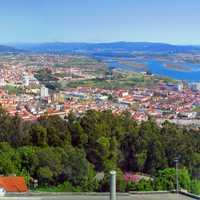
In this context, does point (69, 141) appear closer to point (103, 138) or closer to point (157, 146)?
point (103, 138)

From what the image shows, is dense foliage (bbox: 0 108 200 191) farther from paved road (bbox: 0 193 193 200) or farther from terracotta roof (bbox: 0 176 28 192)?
paved road (bbox: 0 193 193 200)

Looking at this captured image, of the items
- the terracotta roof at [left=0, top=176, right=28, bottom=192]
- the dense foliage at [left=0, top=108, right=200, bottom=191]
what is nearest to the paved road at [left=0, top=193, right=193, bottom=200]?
the terracotta roof at [left=0, top=176, right=28, bottom=192]

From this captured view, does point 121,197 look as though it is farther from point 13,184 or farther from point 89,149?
point 89,149

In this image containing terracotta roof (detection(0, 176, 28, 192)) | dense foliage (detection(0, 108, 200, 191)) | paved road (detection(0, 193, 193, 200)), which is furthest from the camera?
dense foliage (detection(0, 108, 200, 191))

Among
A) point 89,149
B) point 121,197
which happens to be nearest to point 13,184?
point 121,197

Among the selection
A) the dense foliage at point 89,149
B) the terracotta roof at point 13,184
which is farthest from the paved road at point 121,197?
the dense foliage at point 89,149

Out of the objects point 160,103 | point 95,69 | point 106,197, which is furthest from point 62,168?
point 95,69

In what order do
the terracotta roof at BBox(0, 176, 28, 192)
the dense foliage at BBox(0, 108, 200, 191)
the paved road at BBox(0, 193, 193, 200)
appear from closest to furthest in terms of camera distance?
the paved road at BBox(0, 193, 193, 200) < the terracotta roof at BBox(0, 176, 28, 192) < the dense foliage at BBox(0, 108, 200, 191)

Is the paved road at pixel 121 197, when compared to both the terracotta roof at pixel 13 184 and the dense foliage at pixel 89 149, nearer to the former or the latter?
the terracotta roof at pixel 13 184
